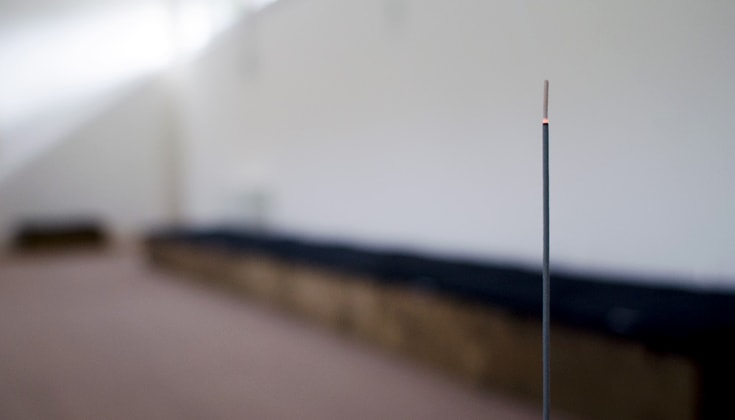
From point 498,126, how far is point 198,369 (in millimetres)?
1853

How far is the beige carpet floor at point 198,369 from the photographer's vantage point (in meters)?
2.13

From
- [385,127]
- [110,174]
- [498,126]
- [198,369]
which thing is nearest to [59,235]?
[110,174]

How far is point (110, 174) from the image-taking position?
7.40m

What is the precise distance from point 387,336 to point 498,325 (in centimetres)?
72

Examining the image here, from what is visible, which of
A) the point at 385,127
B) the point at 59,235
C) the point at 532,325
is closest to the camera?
the point at 532,325

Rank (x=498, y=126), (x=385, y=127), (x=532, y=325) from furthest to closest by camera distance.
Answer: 1. (x=385, y=127)
2. (x=498, y=126)
3. (x=532, y=325)

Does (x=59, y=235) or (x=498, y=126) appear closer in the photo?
(x=498, y=126)

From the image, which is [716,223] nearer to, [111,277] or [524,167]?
[524,167]

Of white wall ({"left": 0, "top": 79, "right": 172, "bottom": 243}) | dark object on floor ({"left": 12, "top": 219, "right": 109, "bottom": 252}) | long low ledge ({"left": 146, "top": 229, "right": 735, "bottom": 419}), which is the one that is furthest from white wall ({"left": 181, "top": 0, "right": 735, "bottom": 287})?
dark object on floor ({"left": 12, "top": 219, "right": 109, "bottom": 252})

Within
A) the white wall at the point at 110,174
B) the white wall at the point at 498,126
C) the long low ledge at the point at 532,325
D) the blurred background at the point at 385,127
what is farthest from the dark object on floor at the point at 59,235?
the long low ledge at the point at 532,325

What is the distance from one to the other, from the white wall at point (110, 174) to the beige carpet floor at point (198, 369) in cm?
343

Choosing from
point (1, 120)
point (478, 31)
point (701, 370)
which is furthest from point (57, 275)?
point (701, 370)

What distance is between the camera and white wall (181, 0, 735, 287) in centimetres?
184

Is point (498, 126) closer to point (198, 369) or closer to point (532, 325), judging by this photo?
point (532, 325)
